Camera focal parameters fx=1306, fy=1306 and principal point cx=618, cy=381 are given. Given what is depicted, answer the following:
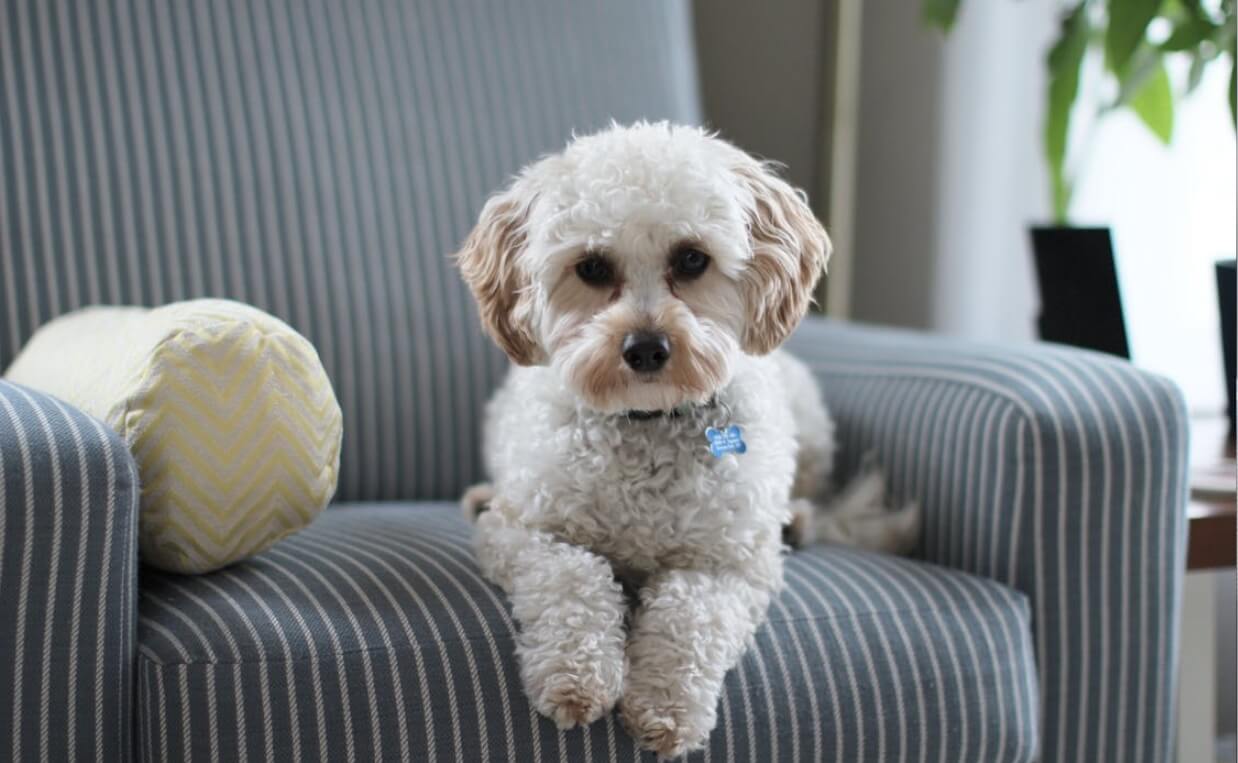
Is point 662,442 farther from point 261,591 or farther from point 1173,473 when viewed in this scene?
point 1173,473

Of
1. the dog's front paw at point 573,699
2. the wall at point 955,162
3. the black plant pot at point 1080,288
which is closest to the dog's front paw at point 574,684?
the dog's front paw at point 573,699

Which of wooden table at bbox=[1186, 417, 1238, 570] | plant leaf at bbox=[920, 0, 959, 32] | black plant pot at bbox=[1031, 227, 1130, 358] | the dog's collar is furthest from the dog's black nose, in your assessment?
plant leaf at bbox=[920, 0, 959, 32]

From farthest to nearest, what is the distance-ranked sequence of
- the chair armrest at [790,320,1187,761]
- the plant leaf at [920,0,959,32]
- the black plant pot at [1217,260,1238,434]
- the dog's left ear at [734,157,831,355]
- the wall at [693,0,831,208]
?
the wall at [693,0,831,208], the plant leaf at [920,0,959,32], the black plant pot at [1217,260,1238,434], the chair armrest at [790,320,1187,761], the dog's left ear at [734,157,831,355]

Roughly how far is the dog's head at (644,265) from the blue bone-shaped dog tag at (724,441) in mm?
56

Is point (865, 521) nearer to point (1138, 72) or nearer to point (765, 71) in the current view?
point (1138, 72)

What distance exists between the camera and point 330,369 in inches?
73.1

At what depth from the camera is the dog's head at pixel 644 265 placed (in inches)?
49.0

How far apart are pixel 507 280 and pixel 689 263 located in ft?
0.62

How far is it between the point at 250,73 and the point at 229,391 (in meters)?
0.79

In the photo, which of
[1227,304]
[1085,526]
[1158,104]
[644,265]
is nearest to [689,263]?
[644,265]

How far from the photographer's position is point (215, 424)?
1246 millimetres

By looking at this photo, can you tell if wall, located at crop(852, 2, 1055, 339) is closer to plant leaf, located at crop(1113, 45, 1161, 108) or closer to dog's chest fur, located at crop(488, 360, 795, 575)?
plant leaf, located at crop(1113, 45, 1161, 108)

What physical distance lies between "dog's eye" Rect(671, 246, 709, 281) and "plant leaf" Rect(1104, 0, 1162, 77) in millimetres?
945

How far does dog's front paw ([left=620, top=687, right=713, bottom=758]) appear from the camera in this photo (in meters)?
1.17
